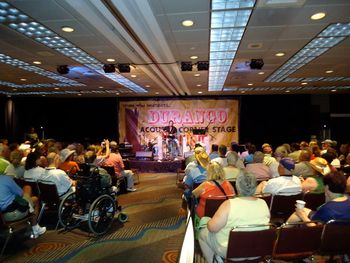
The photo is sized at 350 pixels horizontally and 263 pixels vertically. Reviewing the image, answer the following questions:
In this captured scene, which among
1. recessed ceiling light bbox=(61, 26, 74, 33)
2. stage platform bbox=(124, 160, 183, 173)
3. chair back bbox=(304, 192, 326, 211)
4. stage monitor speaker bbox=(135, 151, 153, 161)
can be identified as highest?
recessed ceiling light bbox=(61, 26, 74, 33)

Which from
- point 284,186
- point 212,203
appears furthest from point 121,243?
point 284,186

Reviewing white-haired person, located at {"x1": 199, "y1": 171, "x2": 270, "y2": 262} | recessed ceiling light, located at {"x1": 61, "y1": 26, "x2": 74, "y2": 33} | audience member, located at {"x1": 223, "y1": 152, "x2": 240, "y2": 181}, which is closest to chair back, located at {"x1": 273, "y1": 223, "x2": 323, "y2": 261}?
white-haired person, located at {"x1": 199, "y1": 171, "x2": 270, "y2": 262}

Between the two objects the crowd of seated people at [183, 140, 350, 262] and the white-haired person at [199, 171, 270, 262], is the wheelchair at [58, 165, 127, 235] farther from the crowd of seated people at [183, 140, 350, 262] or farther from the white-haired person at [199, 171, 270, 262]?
the white-haired person at [199, 171, 270, 262]

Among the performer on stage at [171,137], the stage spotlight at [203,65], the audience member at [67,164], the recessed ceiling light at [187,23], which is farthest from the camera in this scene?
the performer on stage at [171,137]

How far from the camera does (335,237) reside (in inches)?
104

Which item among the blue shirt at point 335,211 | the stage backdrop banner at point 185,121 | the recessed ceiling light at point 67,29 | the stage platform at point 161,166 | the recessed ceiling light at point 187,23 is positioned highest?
the recessed ceiling light at point 67,29

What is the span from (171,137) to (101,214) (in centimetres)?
895

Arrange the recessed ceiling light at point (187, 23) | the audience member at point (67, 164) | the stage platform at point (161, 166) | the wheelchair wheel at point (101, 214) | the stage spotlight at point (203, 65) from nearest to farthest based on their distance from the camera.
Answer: the recessed ceiling light at point (187, 23) → the wheelchair wheel at point (101, 214) → the audience member at point (67, 164) → the stage spotlight at point (203, 65) → the stage platform at point (161, 166)

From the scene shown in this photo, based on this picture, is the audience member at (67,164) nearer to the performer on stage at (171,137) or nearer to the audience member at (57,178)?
the audience member at (57,178)

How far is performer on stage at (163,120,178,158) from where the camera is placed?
43.3 feet

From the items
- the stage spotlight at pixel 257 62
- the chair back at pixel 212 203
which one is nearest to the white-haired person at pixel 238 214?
the chair back at pixel 212 203

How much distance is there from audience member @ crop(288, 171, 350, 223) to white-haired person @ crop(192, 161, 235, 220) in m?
0.84

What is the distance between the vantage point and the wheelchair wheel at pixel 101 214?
432cm

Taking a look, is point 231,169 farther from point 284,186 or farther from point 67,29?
point 67,29
